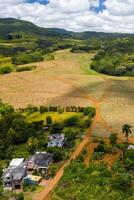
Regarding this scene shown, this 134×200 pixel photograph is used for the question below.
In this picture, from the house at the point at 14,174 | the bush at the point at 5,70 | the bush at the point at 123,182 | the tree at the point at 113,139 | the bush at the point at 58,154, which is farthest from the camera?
the bush at the point at 5,70

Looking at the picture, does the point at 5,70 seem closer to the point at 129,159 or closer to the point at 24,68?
the point at 24,68

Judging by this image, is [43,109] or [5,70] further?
[5,70]

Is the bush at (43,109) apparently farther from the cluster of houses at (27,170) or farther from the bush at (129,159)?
the bush at (129,159)

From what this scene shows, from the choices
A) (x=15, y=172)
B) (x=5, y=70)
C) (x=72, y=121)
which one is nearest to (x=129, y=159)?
(x=15, y=172)

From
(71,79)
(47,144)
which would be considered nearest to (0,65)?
(71,79)

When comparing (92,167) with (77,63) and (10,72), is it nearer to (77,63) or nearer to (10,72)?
(10,72)

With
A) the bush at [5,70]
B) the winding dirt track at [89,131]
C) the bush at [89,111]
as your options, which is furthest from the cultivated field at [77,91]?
the bush at [5,70]

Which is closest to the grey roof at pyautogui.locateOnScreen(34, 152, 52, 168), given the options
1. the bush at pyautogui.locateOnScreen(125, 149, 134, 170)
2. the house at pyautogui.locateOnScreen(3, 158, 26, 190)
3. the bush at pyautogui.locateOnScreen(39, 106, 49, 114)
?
the house at pyautogui.locateOnScreen(3, 158, 26, 190)

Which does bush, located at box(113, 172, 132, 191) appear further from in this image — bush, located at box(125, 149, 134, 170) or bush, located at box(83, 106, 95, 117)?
bush, located at box(83, 106, 95, 117)
